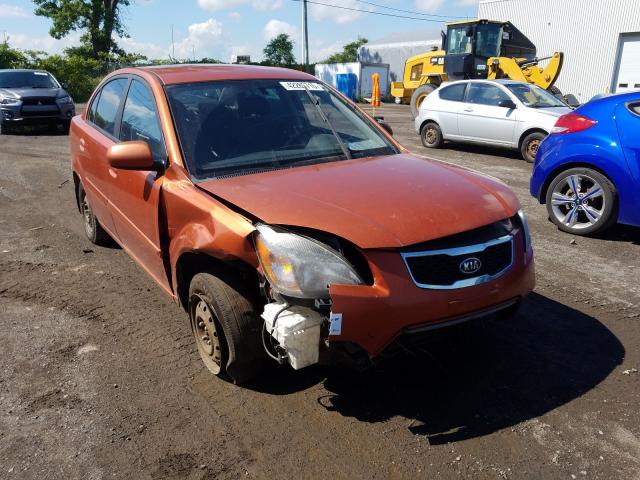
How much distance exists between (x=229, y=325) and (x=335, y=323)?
0.67 metres

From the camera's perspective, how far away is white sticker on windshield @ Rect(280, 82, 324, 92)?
3986 millimetres

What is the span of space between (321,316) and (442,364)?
3.77ft

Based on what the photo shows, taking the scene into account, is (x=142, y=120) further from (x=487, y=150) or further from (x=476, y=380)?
(x=487, y=150)

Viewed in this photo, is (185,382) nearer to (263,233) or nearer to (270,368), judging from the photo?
(270,368)

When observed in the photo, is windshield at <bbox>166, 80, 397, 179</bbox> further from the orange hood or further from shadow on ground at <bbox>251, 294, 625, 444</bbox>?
shadow on ground at <bbox>251, 294, 625, 444</bbox>

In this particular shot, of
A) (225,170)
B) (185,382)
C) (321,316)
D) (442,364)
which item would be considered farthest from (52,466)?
(442,364)

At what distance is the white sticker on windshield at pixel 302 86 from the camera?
3986 mm

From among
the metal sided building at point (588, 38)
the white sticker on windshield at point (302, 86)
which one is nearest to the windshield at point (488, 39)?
the metal sided building at point (588, 38)

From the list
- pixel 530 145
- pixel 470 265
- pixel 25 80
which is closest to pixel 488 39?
pixel 530 145

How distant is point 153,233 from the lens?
3.49 metres

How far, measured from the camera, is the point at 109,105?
15.3 feet

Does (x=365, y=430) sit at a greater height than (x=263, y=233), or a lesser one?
lesser

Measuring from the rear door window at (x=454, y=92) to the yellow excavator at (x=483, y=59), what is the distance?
188 inches

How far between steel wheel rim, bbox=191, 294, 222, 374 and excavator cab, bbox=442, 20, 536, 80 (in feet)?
53.3
